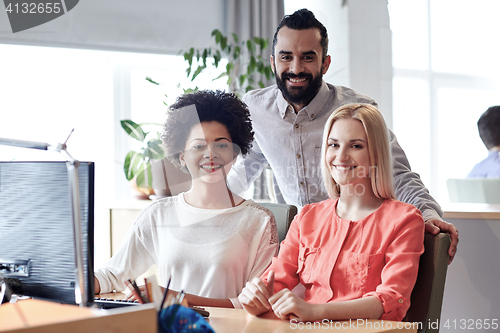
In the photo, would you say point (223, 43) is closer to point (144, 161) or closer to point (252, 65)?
point (252, 65)

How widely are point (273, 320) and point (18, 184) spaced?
535 mm

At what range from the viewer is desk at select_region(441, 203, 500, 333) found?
1.87m

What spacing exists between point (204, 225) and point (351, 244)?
40cm

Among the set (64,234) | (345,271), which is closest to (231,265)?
(345,271)

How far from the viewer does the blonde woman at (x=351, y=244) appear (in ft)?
3.39

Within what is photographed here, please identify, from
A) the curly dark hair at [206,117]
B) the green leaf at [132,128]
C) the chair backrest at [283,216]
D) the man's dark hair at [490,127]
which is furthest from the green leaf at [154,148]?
the man's dark hair at [490,127]

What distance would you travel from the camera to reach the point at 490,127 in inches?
120

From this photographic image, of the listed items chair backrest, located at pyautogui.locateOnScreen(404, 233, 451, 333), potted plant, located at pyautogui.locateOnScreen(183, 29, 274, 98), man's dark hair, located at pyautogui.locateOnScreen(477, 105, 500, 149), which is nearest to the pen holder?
chair backrest, located at pyautogui.locateOnScreen(404, 233, 451, 333)

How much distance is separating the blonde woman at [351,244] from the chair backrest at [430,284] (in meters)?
0.04

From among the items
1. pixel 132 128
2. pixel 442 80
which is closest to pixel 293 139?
pixel 132 128

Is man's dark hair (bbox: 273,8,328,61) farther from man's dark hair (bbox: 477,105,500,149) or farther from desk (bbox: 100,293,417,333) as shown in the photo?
man's dark hair (bbox: 477,105,500,149)

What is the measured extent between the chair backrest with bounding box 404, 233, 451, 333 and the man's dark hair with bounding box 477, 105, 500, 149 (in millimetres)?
1997

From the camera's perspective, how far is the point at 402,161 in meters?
1.58

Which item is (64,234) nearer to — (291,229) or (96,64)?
(291,229)
